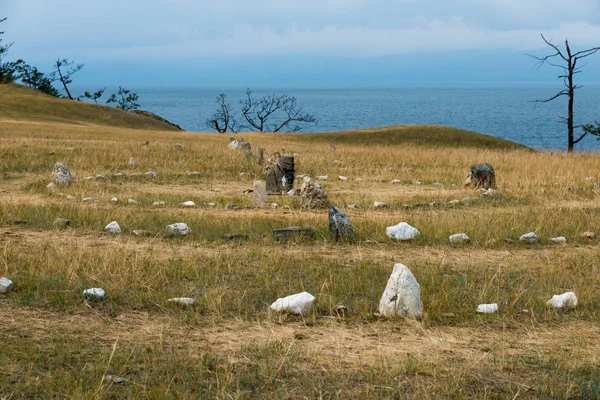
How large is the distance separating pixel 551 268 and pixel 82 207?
6841 millimetres

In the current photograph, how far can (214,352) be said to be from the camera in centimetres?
530

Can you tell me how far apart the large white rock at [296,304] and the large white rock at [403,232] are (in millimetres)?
3410

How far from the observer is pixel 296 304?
6211mm

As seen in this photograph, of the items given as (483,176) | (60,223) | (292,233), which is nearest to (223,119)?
(483,176)

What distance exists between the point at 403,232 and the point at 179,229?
2.96m

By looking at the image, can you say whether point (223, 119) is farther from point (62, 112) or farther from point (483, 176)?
point (483, 176)

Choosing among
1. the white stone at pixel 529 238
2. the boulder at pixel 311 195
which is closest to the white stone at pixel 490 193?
the boulder at pixel 311 195

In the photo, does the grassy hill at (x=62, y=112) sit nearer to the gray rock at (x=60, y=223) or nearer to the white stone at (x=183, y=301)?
the gray rock at (x=60, y=223)

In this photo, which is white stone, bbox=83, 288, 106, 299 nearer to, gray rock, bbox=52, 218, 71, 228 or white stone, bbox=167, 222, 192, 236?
white stone, bbox=167, 222, 192, 236

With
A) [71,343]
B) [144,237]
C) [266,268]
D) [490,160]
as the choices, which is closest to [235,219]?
[144,237]

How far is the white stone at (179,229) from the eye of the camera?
9.46m

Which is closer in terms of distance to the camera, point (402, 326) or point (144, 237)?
point (402, 326)

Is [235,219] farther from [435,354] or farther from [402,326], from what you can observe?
[435,354]

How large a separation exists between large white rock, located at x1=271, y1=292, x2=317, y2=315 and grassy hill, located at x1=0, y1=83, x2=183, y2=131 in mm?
38939
